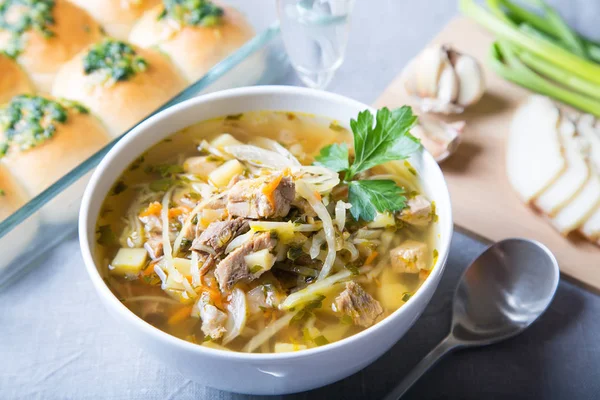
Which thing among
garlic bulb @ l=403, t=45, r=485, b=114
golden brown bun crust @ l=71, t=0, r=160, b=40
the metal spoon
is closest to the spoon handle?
the metal spoon

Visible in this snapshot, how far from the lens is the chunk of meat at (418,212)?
2164 mm

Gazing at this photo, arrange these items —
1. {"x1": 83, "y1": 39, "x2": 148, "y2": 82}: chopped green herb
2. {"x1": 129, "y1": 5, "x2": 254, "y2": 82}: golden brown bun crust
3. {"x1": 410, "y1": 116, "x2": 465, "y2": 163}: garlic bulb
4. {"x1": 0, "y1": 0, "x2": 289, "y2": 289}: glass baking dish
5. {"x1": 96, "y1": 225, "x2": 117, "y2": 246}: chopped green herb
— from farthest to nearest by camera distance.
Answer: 1. {"x1": 129, "y1": 5, "x2": 254, "y2": 82}: golden brown bun crust
2. {"x1": 83, "y1": 39, "x2": 148, "y2": 82}: chopped green herb
3. {"x1": 410, "y1": 116, "x2": 465, "y2": 163}: garlic bulb
4. {"x1": 0, "y1": 0, "x2": 289, "y2": 289}: glass baking dish
5. {"x1": 96, "y1": 225, "x2": 117, "y2": 246}: chopped green herb

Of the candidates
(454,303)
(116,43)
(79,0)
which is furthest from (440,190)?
(79,0)

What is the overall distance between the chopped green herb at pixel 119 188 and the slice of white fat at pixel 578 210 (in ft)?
5.71

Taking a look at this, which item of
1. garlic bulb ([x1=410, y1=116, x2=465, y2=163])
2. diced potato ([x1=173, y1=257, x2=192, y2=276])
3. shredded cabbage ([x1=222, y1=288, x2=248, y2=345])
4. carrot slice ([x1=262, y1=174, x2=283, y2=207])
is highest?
carrot slice ([x1=262, y1=174, x2=283, y2=207])

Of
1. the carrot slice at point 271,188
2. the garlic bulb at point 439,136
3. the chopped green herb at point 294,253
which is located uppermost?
the carrot slice at point 271,188

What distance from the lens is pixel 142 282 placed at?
208cm

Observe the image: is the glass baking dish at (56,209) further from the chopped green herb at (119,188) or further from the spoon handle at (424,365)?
the spoon handle at (424,365)

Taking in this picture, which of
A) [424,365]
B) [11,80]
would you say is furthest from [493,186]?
[11,80]

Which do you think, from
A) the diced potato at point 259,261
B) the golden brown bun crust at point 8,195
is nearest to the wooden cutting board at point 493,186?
the diced potato at point 259,261

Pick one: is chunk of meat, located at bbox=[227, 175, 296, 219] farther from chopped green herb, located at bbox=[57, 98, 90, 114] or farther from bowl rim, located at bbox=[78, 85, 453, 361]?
chopped green herb, located at bbox=[57, 98, 90, 114]

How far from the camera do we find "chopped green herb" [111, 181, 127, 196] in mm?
2215

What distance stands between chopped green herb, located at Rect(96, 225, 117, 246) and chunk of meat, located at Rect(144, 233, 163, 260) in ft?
0.37

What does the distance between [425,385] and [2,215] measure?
6.24 ft
